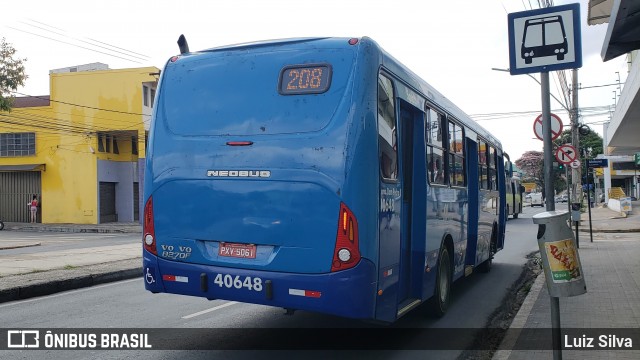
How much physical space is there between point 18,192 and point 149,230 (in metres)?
34.8

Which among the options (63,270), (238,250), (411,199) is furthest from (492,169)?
(63,270)

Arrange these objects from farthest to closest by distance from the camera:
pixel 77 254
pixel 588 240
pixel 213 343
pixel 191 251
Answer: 1. pixel 588 240
2. pixel 77 254
3. pixel 213 343
4. pixel 191 251

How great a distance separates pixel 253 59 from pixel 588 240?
1819 cm

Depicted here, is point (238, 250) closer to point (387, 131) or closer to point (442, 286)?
point (387, 131)

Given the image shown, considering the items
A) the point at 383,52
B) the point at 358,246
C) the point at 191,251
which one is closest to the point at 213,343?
the point at 191,251

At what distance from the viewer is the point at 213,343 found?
20.6 ft

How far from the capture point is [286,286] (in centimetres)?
507

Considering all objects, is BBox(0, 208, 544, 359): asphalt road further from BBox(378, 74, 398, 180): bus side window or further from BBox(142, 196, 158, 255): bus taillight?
BBox(378, 74, 398, 180): bus side window

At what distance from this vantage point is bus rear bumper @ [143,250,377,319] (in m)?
4.89

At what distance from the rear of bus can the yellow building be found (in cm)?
2994

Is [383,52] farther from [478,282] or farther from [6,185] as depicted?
[6,185]

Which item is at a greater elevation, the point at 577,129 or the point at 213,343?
the point at 577,129

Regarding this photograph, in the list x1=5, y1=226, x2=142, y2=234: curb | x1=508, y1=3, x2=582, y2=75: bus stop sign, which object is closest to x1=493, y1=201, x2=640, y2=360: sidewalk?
x1=508, y1=3, x2=582, y2=75: bus stop sign

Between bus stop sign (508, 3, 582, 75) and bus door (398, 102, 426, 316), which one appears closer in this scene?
bus stop sign (508, 3, 582, 75)
